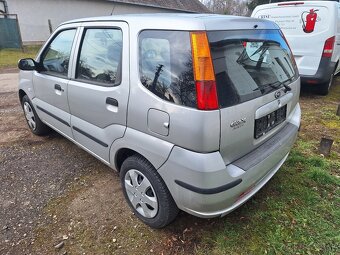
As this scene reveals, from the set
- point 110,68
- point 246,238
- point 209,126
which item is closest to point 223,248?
point 246,238

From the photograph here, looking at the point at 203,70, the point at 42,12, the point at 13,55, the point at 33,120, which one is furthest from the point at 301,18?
the point at 42,12

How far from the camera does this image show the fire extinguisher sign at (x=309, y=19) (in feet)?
17.7

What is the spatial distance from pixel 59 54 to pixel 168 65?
73.2 inches

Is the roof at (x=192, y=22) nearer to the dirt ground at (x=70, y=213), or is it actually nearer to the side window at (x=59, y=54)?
the side window at (x=59, y=54)

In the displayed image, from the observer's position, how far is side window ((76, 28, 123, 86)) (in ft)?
7.52

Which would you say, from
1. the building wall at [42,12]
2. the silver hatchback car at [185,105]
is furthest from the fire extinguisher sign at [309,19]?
the building wall at [42,12]

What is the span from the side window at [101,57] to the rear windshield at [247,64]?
2.82ft

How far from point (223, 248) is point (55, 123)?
8.03ft

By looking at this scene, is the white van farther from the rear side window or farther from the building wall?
the building wall

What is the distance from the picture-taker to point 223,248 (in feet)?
7.07

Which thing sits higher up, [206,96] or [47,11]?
[47,11]

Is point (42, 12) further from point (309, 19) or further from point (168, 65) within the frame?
point (168, 65)

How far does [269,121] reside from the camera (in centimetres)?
223

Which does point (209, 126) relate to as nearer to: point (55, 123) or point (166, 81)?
point (166, 81)
